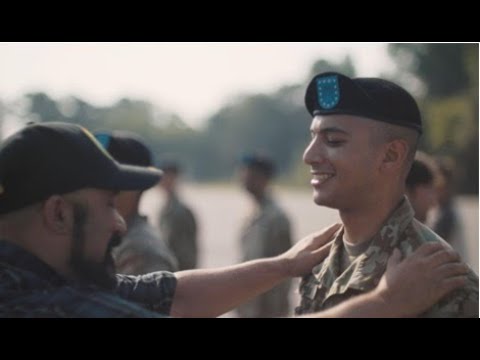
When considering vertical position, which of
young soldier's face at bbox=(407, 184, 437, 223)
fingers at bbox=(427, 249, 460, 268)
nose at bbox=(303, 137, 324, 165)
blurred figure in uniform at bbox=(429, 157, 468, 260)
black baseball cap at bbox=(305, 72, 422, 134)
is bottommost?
blurred figure in uniform at bbox=(429, 157, 468, 260)

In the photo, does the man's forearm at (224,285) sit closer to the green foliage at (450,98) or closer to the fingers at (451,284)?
the fingers at (451,284)

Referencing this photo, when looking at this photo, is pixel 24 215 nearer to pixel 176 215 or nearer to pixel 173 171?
pixel 176 215

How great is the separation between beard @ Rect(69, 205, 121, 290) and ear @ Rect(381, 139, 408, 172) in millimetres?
1111

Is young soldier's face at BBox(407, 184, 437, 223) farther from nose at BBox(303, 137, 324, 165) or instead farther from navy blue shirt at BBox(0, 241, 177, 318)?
navy blue shirt at BBox(0, 241, 177, 318)

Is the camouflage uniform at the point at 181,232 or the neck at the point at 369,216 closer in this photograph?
the neck at the point at 369,216

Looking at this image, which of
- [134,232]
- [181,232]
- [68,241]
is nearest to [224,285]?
[68,241]

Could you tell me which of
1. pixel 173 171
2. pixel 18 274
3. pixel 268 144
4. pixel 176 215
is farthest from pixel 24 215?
pixel 268 144

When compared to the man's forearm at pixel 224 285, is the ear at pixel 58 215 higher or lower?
higher

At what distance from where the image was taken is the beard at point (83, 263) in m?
2.58

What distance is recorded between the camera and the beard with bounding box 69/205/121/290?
8.46 feet

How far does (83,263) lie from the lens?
262 centimetres

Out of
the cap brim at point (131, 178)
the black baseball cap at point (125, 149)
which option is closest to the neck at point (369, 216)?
the cap brim at point (131, 178)

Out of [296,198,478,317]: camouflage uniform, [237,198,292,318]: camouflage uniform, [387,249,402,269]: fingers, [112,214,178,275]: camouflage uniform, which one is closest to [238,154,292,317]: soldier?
[237,198,292,318]: camouflage uniform
